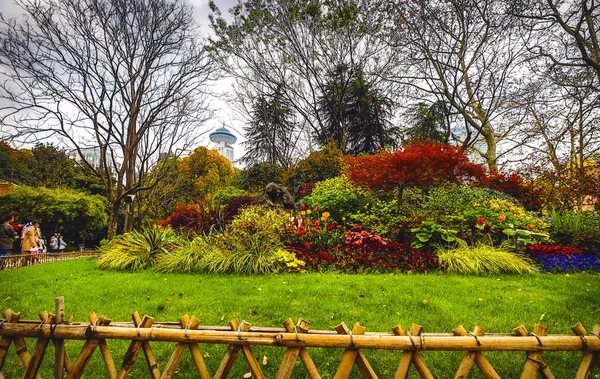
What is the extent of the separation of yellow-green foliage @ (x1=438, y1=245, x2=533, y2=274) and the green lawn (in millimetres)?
300

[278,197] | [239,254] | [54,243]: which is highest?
[278,197]

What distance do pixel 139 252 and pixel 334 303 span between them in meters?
5.20

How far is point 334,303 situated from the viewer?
3758 mm

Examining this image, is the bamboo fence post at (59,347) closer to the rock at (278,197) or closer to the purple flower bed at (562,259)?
the purple flower bed at (562,259)

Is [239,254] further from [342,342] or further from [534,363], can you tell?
[534,363]

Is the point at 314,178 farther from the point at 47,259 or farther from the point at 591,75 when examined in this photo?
the point at 47,259

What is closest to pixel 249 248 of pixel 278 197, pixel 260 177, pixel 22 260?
pixel 278 197

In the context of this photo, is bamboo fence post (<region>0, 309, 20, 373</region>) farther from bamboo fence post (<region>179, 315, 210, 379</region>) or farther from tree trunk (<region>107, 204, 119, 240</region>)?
tree trunk (<region>107, 204, 119, 240</region>)

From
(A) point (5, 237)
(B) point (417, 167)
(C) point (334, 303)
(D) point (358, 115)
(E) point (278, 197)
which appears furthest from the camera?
(D) point (358, 115)

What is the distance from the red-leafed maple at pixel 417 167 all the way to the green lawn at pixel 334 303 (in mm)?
2643

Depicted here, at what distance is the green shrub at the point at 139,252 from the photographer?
21.2 feet

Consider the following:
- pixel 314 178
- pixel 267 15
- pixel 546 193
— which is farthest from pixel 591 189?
pixel 267 15

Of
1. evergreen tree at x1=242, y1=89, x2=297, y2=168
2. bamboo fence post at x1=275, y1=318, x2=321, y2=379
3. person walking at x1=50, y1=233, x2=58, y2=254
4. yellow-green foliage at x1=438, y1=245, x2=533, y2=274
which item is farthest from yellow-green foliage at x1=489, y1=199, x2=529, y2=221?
person walking at x1=50, y1=233, x2=58, y2=254

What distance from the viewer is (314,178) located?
42.5 ft
